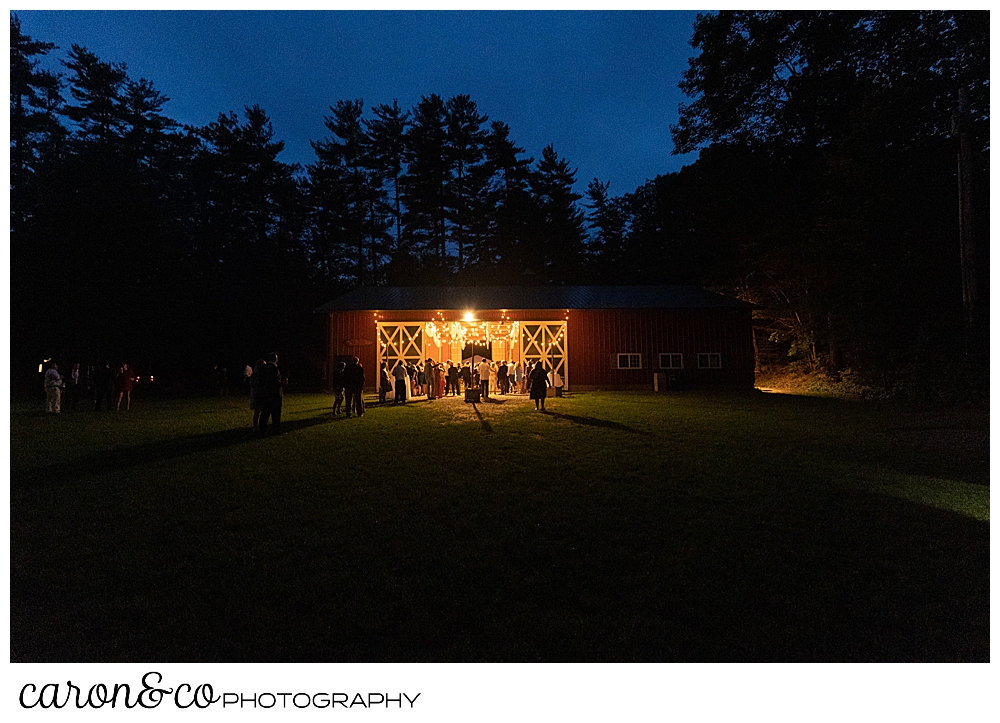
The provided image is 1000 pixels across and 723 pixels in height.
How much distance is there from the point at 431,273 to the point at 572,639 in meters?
38.0

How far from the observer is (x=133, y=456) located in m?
8.05

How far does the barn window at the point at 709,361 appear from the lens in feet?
70.3

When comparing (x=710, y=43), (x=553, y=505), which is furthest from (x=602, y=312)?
(x=553, y=505)

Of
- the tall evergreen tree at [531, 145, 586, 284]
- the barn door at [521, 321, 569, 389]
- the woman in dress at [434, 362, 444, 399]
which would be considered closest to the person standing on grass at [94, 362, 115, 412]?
the woman in dress at [434, 362, 444, 399]

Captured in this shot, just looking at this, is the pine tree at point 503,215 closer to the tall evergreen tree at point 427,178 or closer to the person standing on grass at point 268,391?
the tall evergreen tree at point 427,178

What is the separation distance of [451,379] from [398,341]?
11.8 ft

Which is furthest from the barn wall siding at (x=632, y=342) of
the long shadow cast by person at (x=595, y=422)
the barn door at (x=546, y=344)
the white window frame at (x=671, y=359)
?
the long shadow cast by person at (x=595, y=422)

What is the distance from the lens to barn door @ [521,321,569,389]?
70.4 ft

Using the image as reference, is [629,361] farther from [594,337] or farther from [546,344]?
[546,344]

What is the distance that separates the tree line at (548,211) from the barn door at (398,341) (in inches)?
482

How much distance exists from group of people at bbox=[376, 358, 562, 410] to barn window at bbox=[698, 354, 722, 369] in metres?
6.36

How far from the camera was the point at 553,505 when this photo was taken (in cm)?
538

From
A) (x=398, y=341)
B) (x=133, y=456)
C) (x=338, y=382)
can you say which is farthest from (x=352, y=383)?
(x=398, y=341)

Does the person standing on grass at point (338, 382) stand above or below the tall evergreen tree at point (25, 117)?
below
